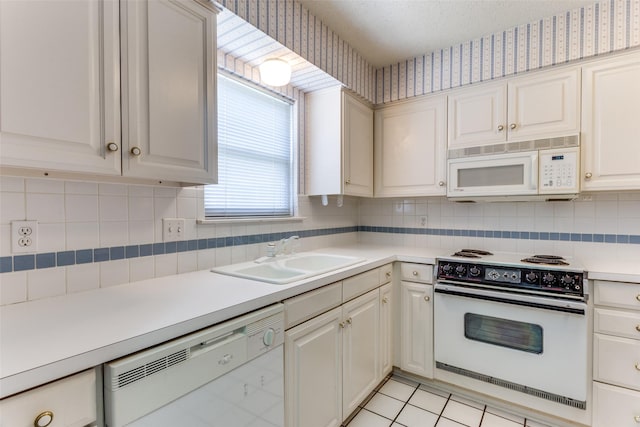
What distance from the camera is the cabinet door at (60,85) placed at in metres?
0.87

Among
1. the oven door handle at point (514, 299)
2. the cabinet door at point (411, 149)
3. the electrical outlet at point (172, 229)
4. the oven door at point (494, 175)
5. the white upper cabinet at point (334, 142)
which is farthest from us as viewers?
the cabinet door at point (411, 149)

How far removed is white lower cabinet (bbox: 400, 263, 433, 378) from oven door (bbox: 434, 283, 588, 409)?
0.06 meters

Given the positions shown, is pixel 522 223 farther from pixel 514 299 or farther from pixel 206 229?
pixel 206 229

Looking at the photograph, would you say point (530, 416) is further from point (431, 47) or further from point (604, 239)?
point (431, 47)

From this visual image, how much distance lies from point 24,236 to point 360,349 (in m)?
1.70

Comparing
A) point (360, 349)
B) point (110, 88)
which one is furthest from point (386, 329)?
point (110, 88)

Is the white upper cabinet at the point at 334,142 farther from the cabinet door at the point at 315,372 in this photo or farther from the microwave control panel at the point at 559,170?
the microwave control panel at the point at 559,170

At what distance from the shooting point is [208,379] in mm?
997

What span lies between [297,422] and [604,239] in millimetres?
2295

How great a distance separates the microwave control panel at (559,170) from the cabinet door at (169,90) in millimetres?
2027

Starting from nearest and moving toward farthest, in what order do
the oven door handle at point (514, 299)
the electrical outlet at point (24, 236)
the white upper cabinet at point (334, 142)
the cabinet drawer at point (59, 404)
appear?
the cabinet drawer at point (59, 404) < the electrical outlet at point (24, 236) < the oven door handle at point (514, 299) < the white upper cabinet at point (334, 142)

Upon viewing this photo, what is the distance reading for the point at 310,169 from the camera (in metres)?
2.47

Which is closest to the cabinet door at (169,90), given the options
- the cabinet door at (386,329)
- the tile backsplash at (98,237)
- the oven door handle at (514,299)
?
the tile backsplash at (98,237)

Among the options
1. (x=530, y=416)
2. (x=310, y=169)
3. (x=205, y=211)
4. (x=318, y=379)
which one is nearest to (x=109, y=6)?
(x=205, y=211)
